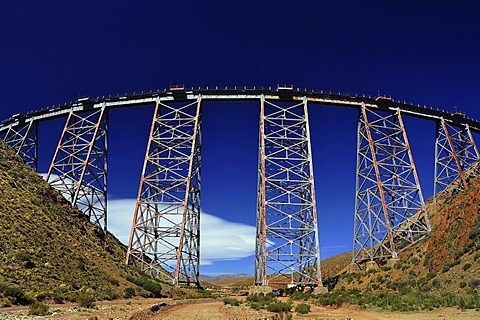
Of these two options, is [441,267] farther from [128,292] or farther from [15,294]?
[15,294]

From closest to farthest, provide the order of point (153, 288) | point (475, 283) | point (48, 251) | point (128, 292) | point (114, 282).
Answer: point (475, 283), point (48, 251), point (128, 292), point (114, 282), point (153, 288)

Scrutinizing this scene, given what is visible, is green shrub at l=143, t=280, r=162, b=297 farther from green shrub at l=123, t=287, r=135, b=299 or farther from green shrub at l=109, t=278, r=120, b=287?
green shrub at l=109, t=278, r=120, b=287

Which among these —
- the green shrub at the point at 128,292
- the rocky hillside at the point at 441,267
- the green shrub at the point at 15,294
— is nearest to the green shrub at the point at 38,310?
the green shrub at the point at 15,294

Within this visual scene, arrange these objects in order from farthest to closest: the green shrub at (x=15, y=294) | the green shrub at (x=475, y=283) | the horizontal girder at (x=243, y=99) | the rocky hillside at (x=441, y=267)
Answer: the horizontal girder at (x=243, y=99)
the rocky hillside at (x=441, y=267)
the green shrub at (x=475, y=283)
the green shrub at (x=15, y=294)

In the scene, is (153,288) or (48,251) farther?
(153,288)

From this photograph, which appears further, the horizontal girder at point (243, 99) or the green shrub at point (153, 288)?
the horizontal girder at point (243, 99)

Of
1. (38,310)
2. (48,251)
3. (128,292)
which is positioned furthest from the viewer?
(128,292)

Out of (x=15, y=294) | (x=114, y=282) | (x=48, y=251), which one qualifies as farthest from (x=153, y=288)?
(x=15, y=294)

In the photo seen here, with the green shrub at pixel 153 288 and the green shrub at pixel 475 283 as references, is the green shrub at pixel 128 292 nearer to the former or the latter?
the green shrub at pixel 153 288

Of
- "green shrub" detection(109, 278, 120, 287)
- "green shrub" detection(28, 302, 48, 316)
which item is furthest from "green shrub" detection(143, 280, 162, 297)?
Result: "green shrub" detection(28, 302, 48, 316)
